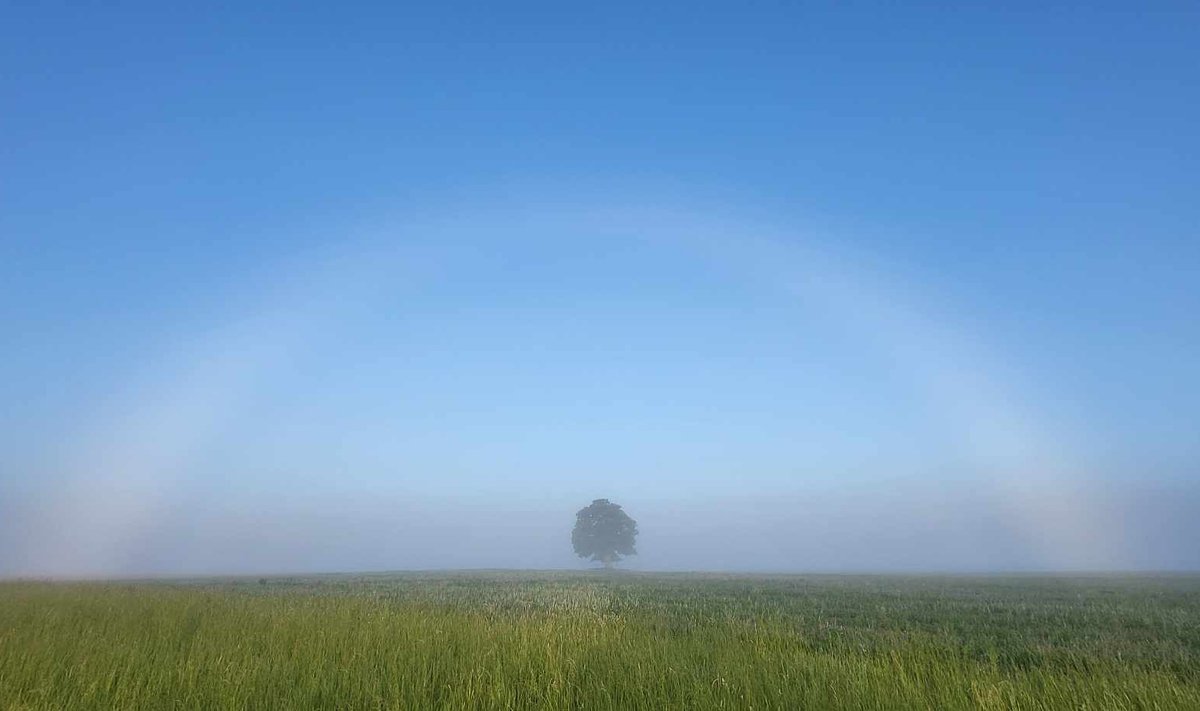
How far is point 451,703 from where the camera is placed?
17.9ft

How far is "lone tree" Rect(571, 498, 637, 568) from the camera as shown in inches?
4395

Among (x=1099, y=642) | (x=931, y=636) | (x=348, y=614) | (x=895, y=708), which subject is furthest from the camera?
(x=348, y=614)

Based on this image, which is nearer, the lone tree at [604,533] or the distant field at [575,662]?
the distant field at [575,662]

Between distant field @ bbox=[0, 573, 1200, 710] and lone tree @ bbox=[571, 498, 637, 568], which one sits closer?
distant field @ bbox=[0, 573, 1200, 710]

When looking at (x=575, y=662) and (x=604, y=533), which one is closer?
(x=575, y=662)

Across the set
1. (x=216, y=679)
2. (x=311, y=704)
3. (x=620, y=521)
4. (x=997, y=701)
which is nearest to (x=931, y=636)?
(x=997, y=701)

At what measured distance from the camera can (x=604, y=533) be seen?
111 m

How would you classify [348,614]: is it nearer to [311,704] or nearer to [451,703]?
[311,704]

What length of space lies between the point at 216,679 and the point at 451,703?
3279 millimetres

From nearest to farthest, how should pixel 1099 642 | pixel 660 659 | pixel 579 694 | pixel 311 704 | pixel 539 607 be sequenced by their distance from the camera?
pixel 311 704 < pixel 579 694 < pixel 660 659 < pixel 1099 642 < pixel 539 607

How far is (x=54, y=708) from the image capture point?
5.38 meters

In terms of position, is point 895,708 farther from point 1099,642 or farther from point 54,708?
point 1099,642

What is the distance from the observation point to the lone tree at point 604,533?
112 metres

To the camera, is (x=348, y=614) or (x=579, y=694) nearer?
(x=579, y=694)
